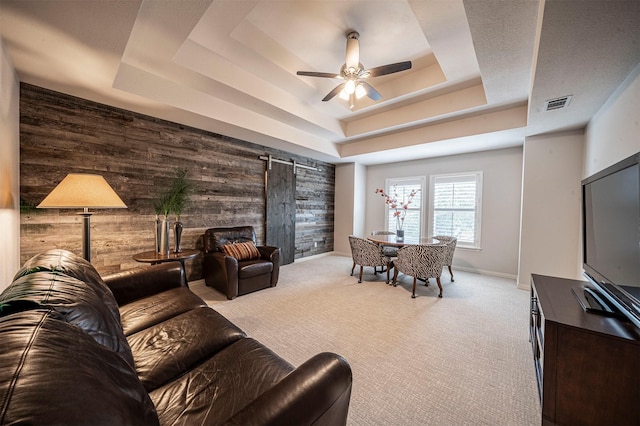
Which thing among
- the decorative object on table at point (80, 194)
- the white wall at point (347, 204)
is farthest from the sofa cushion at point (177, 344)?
the white wall at point (347, 204)

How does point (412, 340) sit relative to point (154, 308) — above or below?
below

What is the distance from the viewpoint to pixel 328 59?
3113 millimetres

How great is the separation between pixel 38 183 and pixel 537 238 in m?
6.66

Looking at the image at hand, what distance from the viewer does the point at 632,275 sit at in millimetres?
1338

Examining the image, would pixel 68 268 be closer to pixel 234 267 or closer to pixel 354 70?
pixel 234 267

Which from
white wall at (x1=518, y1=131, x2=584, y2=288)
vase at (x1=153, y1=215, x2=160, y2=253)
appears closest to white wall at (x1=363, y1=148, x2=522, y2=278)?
white wall at (x1=518, y1=131, x2=584, y2=288)

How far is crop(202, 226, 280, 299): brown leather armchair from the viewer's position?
10.9 ft

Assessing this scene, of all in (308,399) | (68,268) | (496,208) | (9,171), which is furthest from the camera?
(496,208)

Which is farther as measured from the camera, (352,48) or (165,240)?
(165,240)

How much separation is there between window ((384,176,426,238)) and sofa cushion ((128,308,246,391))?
15.9ft

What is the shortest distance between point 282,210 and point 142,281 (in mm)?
3382

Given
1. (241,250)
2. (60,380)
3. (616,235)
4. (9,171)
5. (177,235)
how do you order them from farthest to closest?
(241,250), (177,235), (9,171), (616,235), (60,380)

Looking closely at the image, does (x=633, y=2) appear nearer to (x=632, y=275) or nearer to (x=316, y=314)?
(x=632, y=275)

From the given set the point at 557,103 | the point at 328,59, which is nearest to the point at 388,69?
the point at 328,59
